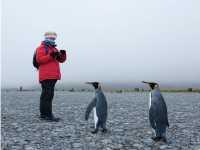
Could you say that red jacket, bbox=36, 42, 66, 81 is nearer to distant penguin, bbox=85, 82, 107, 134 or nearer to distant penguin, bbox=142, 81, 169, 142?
distant penguin, bbox=85, 82, 107, 134

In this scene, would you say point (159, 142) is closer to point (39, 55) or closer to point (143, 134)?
point (143, 134)

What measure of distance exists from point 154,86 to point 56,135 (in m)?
2.40

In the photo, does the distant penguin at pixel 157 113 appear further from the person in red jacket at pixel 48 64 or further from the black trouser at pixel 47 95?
the black trouser at pixel 47 95

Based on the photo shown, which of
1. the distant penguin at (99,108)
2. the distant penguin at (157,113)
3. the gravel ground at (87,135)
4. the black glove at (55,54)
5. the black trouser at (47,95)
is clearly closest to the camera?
the gravel ground at (87,135)

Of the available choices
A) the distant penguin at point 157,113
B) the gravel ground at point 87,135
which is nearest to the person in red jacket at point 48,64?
the gravel ground at point 87,135

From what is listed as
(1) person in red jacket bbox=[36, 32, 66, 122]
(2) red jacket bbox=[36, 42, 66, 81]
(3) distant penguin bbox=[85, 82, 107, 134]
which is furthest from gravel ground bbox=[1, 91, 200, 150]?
(2) red jacket bbox=[36, 42, 66, 81]

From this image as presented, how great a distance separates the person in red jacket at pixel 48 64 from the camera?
12023 mm

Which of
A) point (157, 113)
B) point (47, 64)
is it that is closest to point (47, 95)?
point (47, 64)

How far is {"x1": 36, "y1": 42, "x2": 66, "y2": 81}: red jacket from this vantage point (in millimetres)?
12000

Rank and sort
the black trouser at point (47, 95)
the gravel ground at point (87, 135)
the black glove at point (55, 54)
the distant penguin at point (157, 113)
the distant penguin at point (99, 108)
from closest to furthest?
the gravel ground at point (87, 135)
the distant penguin at point (157, 113)
the distant penguin at point (99, 108)
the black glove at point (55, 54)
the black trouser at point (47, 95)

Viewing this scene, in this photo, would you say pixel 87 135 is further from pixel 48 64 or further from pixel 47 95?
pixel 48 64

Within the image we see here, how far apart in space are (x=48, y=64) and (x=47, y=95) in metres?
0.85

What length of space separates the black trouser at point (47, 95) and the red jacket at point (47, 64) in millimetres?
158

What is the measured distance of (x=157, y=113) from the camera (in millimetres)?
9367
